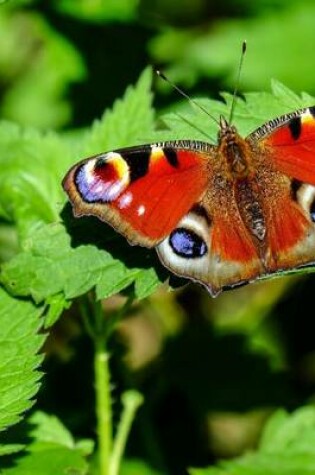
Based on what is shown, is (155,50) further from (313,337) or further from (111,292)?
(111,292)

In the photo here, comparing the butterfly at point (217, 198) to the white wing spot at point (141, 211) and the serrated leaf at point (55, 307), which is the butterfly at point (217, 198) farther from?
the serrated leaf at point (55, 307)

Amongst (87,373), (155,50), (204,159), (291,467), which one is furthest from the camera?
(155,50)

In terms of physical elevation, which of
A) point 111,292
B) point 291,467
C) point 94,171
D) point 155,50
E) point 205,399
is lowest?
point 291,467

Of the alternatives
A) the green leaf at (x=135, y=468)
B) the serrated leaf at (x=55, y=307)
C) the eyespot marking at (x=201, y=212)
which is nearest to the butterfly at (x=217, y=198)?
the eyespot marking at (x=201, y=212)

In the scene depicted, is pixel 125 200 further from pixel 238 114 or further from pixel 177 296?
pixel 177 296

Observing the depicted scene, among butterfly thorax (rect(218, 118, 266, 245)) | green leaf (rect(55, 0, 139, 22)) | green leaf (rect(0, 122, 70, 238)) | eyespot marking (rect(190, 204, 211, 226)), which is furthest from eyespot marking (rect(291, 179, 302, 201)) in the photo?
green leaf (rect(55, 0, 139, 22))

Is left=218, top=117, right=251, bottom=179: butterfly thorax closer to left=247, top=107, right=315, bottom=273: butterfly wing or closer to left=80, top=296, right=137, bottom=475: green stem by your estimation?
left=247, top=107, right=315, bottom=273: butterfly wing

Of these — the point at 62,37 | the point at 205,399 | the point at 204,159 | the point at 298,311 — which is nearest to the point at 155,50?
the point at 62,37

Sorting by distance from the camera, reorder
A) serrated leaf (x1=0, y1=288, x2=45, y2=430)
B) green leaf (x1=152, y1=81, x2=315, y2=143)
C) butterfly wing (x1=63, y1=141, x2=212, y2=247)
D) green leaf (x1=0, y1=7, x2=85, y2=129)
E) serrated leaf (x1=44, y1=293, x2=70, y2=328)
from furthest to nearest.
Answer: green leaf (x1=0, y1=7, x2=85, y2=129), green leaf (x1=152, y1=81, x2=315, y2=143), serrated leaf (x1=44, y1=293, x2=70, y2=328), serrated leaf (x1=0, y1=288, x2=45, y2=430), butterfly wing (x1=63, y1=141, x2=212, y2=247)
